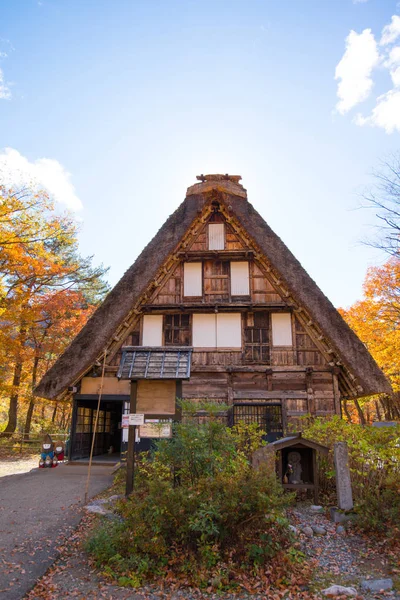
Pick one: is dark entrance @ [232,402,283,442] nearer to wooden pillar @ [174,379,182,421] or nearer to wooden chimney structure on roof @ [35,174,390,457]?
wooden chimney structure on roof @ [35,174,390,457]

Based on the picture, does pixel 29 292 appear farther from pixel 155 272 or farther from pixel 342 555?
pixel 342 555

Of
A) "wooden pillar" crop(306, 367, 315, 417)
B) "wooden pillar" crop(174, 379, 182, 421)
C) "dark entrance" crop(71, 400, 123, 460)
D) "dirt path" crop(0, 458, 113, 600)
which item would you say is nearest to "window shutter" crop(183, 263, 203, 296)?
"wooden pillar" crop(306, 367, 315, 417)

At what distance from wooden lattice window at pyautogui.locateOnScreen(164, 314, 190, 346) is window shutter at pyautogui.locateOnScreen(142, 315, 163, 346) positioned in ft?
0.67

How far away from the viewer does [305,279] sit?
13969mm

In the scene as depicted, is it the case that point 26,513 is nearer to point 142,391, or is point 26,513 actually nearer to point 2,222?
point 142,391

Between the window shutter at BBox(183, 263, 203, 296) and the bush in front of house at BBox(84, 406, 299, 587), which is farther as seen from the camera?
the window shutter at BBox(183, 263, 203, 296)

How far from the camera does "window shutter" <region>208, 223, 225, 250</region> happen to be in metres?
14.8

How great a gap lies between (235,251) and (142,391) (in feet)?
24.0

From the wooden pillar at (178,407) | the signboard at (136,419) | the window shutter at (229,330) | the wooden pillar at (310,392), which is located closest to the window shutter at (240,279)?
the window shutter at (229,330)

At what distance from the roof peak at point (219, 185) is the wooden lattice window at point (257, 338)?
4.97 m

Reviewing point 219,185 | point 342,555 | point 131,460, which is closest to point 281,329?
point 219,185

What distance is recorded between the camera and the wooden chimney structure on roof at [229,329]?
43.2 feet

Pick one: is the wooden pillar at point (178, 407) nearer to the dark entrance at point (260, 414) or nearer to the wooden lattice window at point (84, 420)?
the dark entrance at point (260, 414)

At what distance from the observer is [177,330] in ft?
46.3
